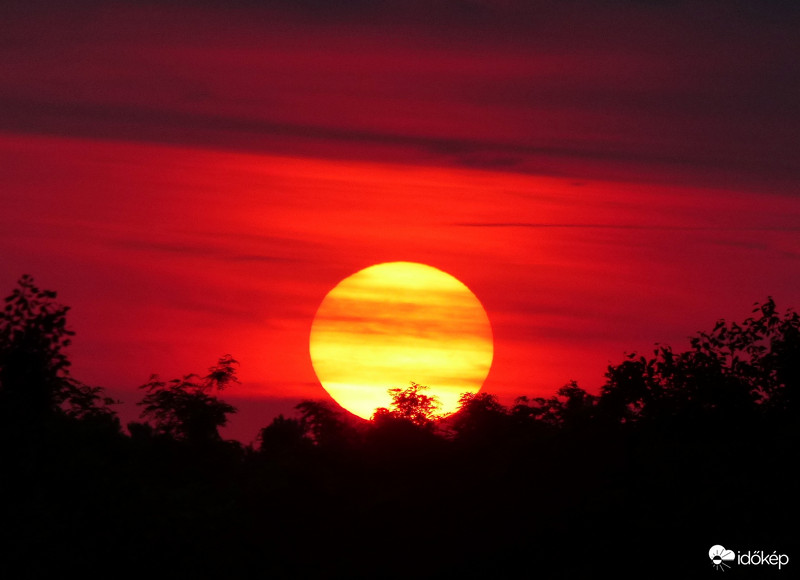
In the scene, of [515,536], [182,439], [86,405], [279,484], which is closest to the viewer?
[515,536]

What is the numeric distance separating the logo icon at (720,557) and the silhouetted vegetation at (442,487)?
1.45 feet

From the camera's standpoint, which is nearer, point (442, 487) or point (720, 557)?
point (720, 557)

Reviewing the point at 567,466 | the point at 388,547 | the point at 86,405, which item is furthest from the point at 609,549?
the point at 86,405

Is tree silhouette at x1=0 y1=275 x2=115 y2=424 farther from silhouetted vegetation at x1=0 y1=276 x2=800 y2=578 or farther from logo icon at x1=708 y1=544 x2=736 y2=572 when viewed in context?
logo icon at x1=708 y1=544 x2=736 y2=572

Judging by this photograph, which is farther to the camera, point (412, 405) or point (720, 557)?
point (412, 405)

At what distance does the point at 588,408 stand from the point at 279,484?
12.5m

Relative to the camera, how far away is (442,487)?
50812 mm

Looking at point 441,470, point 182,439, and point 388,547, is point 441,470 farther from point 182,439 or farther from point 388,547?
point 182,439

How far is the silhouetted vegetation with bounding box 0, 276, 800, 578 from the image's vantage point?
30016mm

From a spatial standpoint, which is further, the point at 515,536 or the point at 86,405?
the point at 86,405

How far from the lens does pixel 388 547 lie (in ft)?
155

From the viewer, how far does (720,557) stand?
3906 cm

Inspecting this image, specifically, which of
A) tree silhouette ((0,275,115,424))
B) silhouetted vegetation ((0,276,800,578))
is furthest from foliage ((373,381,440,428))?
tree silhouette ((0,275,115,424))

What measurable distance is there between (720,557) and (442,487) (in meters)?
13.9
